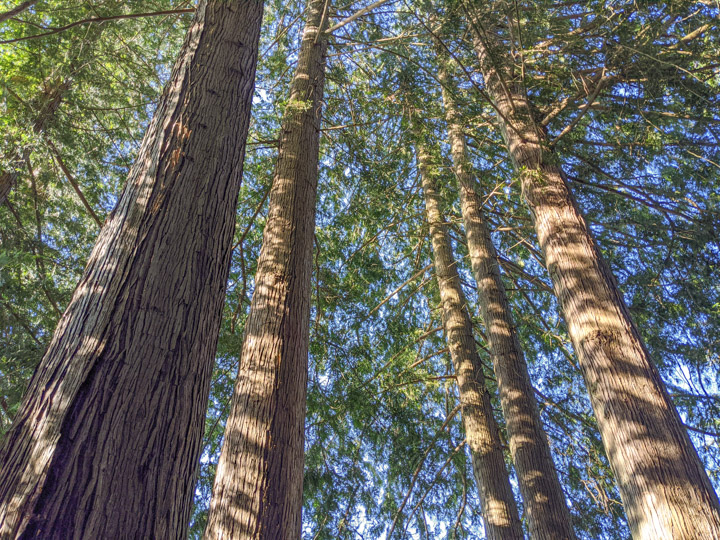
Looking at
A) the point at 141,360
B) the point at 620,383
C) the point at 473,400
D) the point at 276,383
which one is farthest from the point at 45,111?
the point at 620,383

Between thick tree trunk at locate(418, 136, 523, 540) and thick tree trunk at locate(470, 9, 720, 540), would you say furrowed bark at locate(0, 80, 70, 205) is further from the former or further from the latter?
thick tree trunk at locate(418, 136, 523, 540)

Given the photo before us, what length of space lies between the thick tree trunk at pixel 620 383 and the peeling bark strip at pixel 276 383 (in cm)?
221

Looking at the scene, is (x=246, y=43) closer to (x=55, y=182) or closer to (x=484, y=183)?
(x=55, y=182)

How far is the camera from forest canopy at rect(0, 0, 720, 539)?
1.76 metres

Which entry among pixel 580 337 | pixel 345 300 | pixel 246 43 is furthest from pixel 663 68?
pixel 345 300

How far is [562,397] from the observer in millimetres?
8828

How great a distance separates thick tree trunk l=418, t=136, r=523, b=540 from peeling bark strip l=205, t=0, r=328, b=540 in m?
3.31

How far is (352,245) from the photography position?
8945mm

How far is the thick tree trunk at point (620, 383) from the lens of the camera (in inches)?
119

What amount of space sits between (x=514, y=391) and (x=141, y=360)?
506 cm

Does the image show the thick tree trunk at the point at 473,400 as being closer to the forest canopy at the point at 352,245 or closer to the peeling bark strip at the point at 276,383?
the forest canopy at the point at 352,245

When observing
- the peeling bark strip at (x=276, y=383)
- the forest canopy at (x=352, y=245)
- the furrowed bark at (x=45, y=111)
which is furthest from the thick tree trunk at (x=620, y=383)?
the furrowed bark at (x=45, y=111)

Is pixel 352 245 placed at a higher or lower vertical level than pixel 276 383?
higher

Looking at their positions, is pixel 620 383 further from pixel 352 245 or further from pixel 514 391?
pixel 352 245
